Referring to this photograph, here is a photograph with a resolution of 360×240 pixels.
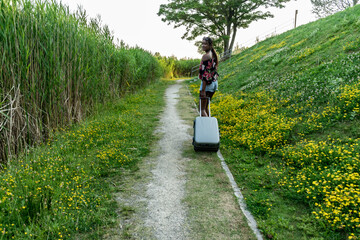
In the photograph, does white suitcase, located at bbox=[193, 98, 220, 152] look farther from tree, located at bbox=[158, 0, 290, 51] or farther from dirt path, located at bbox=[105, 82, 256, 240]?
tree, located at bbox=[158, 0, 290, 51]

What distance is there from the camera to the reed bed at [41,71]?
4.63 meters

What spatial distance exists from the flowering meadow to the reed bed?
512mm

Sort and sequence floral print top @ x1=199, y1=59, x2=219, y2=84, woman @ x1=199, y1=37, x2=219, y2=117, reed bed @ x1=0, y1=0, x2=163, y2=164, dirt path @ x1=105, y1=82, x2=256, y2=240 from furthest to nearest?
1. floral print top @ x1=199, y1=59, x2=219, y2=84
2. woman @ x1=199, y1=37, x2=219, y2=117
3. reed bed @ x1=0, y1=0, x2=163, y2=164
4. dirt path @ x1=105, y1=82, x2=256, y2=240

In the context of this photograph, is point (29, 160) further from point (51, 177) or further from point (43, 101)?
point (43, 101)

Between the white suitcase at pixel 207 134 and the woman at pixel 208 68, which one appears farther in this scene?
the woman at pixel 208 68

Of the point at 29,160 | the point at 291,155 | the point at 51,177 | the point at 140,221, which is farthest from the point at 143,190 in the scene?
the point at 291,155

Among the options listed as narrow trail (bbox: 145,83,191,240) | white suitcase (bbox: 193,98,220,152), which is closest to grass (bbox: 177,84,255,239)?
narrow trail (bbox: 145,83,191,240)

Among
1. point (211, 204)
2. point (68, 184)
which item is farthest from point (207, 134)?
point (68, 184)

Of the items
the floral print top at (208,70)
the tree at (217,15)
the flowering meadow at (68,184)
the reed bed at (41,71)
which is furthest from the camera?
the tree at (217,15)

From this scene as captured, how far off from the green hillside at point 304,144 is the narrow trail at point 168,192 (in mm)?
1145

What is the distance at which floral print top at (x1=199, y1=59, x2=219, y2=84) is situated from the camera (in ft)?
18.8

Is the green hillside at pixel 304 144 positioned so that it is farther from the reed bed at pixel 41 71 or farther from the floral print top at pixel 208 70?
the reed bed at pixel 41 71

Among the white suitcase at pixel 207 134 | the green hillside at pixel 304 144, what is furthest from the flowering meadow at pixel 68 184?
the green hillside at pixel 304 144

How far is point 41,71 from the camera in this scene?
5.43 meters
